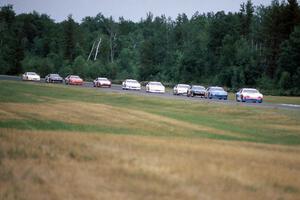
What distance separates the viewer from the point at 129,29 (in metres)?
177

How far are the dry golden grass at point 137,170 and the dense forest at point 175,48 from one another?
57.3 meters

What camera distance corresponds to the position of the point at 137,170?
1308cm

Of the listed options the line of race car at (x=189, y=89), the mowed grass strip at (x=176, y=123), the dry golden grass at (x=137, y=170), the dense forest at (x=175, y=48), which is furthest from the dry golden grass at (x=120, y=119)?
the dense forest at (x=175, y=48)

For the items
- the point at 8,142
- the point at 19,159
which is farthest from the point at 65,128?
the point at 19,159

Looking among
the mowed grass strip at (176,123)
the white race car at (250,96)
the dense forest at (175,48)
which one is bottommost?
the mowed grass strip at (176,123)

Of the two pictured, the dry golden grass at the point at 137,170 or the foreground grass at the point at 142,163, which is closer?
the dry golden grass at the point at 137,170

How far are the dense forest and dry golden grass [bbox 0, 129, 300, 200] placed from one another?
2254 inches

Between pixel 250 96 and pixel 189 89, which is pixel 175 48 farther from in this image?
pixel 250 96

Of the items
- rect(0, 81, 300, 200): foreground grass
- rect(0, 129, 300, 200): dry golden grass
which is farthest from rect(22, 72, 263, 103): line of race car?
rect(0, 129, 300, 200): dry golden grass

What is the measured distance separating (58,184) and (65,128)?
1270 centimetres

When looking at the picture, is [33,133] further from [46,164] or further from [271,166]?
[271,166]

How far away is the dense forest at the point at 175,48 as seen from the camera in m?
93.2

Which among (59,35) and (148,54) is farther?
(59,35)

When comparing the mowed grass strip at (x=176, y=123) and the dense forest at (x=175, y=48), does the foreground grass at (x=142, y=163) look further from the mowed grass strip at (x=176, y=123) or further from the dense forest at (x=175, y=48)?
the dense forest at (x=175, y=48)
